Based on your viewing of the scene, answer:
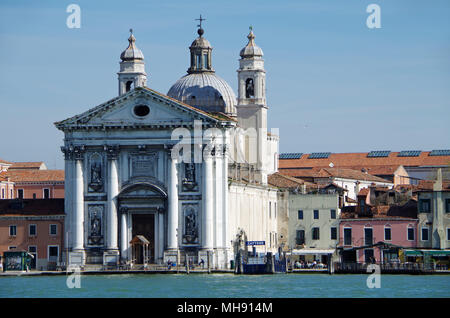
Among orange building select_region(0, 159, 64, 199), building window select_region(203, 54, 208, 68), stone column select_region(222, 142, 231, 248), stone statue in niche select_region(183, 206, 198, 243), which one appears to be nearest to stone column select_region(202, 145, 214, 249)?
stone statue in niche select_region(183, 206, 198, 243)

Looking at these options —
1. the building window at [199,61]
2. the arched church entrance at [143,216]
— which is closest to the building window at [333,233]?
the arched church entrance at [143,216]

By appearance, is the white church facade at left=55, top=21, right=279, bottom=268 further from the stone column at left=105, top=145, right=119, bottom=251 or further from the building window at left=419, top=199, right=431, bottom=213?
the building window at left=419, top=199, right=431, bottom=213

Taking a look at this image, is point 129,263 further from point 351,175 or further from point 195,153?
point 351,175

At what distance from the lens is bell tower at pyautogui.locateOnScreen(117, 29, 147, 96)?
9212cm

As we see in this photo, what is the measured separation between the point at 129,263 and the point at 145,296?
64.2 ft

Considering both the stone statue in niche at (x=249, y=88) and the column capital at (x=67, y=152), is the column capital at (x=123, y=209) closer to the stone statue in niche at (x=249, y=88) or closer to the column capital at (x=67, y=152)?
the column capital at (x=67, y=152)

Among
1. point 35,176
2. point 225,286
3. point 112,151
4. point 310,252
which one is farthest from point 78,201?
point 35,176

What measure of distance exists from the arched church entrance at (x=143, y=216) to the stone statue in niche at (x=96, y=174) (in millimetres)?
1348

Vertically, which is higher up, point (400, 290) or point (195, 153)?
point (195, 153)

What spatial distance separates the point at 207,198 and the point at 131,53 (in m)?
18.9

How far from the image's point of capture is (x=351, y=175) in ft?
340
